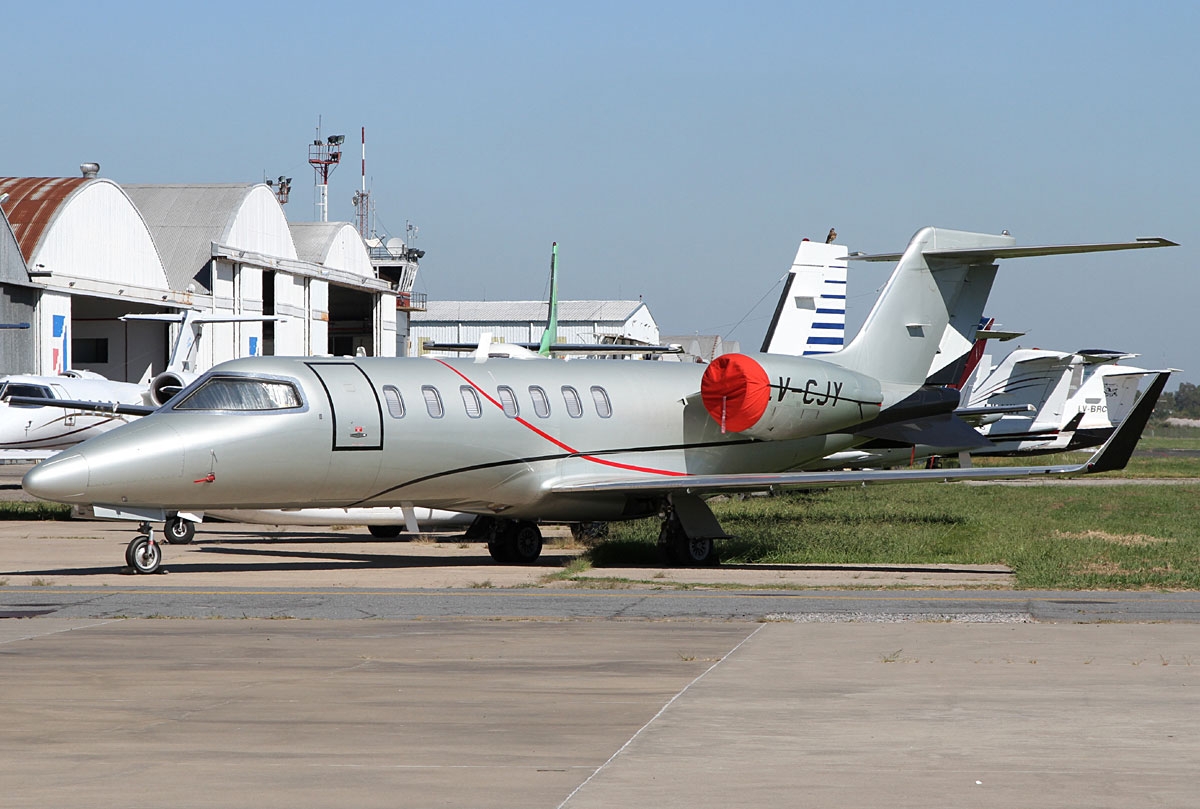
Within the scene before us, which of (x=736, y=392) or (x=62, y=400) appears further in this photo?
(x=62, y=400)

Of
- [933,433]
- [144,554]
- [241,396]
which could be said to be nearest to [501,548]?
[241,396]

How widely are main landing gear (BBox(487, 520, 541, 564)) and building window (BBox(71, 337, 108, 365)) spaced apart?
108ft

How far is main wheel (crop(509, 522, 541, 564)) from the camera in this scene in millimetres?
19766

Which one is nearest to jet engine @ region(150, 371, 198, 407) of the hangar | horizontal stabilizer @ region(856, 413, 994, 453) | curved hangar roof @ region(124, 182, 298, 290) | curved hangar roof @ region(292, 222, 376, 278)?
the hangar

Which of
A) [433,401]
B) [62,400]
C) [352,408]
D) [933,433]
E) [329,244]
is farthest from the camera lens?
[329,244]

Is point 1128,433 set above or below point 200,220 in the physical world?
below

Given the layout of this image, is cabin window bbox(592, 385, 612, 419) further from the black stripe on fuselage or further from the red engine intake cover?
the red engine intake cover

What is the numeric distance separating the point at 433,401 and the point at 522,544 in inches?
116

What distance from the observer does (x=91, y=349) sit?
48781 mm

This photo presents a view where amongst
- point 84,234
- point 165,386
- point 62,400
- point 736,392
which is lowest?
point 62,400

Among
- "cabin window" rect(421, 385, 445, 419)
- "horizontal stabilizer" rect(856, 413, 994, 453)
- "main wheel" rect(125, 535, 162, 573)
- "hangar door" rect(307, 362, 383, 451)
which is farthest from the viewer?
"horizontal stabilizer" rect(856, 413, 994, 453)

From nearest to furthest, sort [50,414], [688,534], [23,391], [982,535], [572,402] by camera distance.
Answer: [688,534], [572,402], [982,535], [50,414], [23,391]

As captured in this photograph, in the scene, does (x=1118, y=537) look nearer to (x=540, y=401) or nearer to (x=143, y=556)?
(x=540, y=401)

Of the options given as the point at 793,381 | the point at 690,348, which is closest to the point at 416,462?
the point at 793,381
